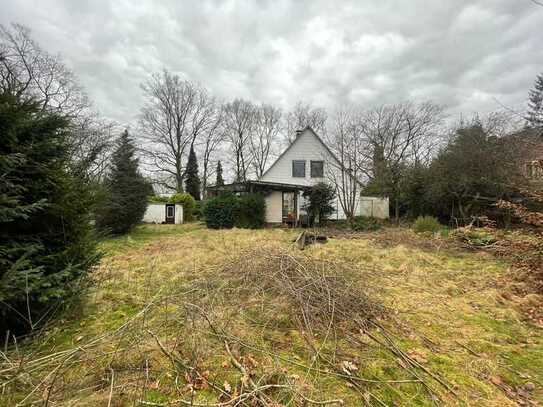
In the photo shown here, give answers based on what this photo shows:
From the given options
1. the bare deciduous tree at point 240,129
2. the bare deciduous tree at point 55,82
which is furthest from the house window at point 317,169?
the bare deciduous tree at point 240,129

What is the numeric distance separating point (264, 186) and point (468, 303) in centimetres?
1150

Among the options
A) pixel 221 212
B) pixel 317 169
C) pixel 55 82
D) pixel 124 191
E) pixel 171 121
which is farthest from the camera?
pixel 171 121

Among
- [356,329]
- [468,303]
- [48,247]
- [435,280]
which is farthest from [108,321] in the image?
[435,280]

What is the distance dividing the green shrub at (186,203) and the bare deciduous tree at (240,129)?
26.8ft

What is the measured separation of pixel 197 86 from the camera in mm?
23781

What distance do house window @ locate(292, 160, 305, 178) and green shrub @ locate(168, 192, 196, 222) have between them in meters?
9.20

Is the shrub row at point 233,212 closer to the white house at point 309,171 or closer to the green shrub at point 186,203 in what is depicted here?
the white house at point 309,171

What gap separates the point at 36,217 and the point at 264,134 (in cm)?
2609

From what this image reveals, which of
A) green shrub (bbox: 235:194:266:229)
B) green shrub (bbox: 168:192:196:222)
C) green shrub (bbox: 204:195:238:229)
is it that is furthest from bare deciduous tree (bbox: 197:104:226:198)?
green shrub (bbox: 235:194:266:229)

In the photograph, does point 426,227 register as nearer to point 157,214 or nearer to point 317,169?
point 317,169

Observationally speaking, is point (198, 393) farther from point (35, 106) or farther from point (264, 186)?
point (264, 186)

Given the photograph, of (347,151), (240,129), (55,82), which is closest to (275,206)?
(347,151)

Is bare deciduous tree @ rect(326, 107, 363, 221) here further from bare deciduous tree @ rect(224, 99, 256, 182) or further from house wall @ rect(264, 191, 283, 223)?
bare deciduous tree @ rect(224, 99, 256, 182)

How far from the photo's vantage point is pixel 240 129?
26.6 meters
